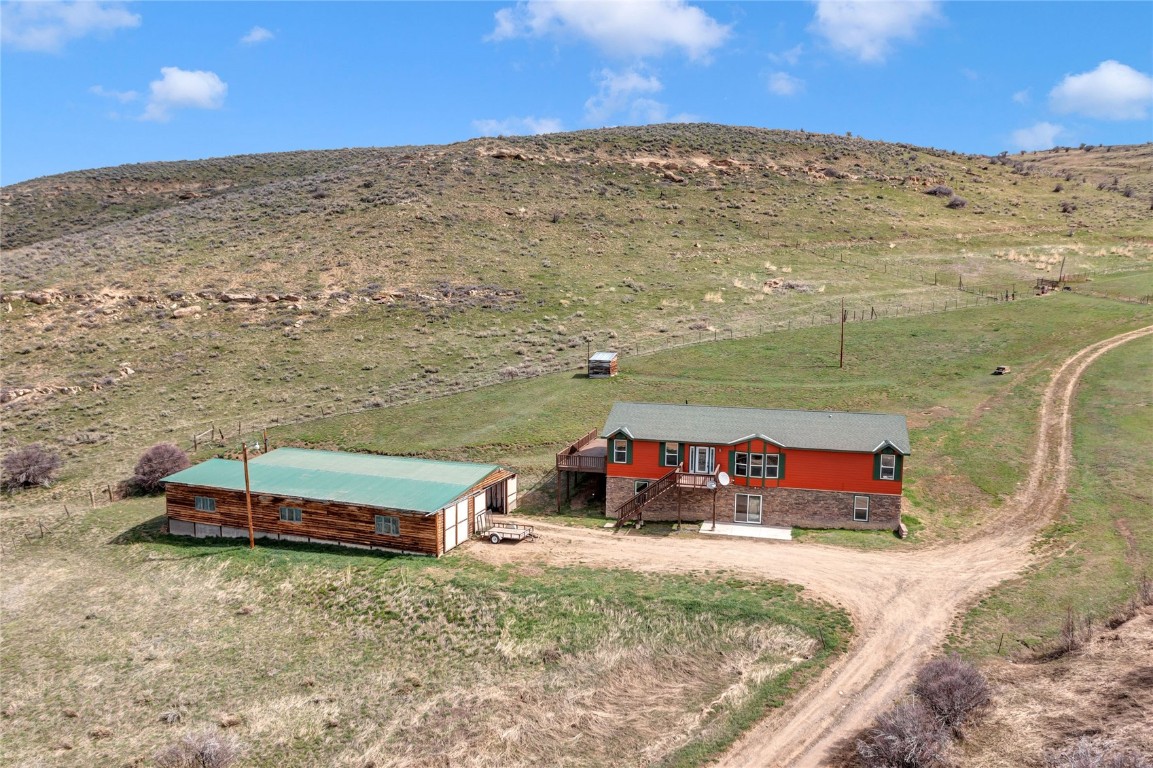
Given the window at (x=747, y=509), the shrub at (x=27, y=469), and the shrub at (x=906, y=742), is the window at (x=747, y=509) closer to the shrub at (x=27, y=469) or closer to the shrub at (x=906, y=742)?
the shrub at (x=906, y=742)

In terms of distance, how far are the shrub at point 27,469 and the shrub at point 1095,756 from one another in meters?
50.3

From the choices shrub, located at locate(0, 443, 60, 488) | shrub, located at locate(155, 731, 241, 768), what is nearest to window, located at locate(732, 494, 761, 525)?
shrub, located at locate(155, 731, 241, 768)

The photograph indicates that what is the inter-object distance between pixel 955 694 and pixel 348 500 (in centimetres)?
2568

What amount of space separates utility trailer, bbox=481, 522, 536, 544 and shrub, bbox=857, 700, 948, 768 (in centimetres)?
1912

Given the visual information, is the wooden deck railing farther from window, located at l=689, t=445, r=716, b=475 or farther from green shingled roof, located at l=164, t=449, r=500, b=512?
green shingled roof, located at l=164, t=449, r=500, b=512

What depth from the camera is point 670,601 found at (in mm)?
27812

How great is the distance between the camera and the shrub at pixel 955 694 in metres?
18.8

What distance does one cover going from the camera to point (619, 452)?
38.5 meters

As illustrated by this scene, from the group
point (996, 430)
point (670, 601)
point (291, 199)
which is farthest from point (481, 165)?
point (670, 601)

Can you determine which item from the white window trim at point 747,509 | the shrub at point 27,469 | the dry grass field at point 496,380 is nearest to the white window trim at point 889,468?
the dry grass field at point 496,380

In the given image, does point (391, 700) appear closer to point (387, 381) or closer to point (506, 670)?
point (506, 670)

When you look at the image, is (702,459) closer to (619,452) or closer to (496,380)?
(619,452)

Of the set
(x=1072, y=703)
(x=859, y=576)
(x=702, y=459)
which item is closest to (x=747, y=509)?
(x=702, y=459)

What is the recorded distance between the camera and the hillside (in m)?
59.1
